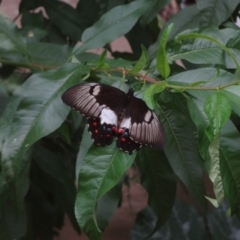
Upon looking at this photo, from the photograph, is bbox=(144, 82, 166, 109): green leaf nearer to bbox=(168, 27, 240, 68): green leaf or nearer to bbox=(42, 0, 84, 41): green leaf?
bbox=(168, 27, 240, 68): green leaf

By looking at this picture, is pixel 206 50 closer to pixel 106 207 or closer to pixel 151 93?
pixel 151 93

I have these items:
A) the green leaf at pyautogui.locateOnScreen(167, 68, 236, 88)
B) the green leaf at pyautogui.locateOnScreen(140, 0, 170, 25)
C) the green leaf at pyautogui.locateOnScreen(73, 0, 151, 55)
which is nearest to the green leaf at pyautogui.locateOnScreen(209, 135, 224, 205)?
the green leaf at pyautogui.locateOnScreen(167, 68, 236, 88)

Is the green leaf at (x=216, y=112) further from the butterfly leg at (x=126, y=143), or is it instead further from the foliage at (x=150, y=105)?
the butterfly leg at (x=126, y=143)

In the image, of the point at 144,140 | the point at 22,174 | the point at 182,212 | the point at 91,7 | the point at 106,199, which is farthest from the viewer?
the point at 182,212

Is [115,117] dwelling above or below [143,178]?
above

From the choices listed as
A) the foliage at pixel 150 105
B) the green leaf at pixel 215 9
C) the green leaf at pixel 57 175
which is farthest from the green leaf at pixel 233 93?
the green leaf at pixel 57 175

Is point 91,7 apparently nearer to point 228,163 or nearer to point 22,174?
point 22,174

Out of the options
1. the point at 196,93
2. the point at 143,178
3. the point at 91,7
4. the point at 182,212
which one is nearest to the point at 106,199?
the point at 143,178
